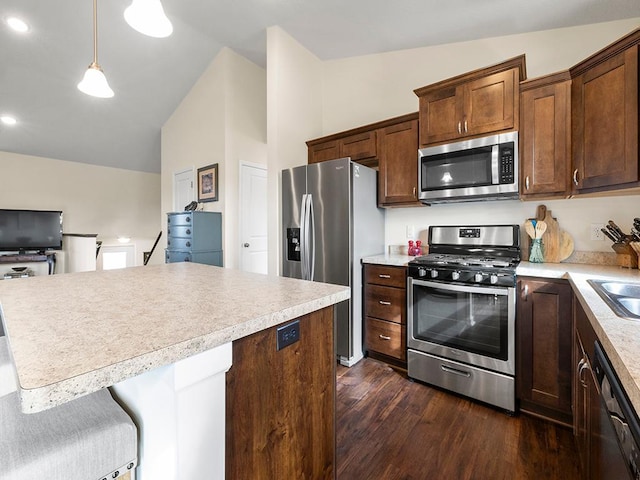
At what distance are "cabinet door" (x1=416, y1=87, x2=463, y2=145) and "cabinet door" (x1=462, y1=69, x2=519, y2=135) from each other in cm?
6

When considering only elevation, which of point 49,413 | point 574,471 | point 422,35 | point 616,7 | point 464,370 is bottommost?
point 574,471

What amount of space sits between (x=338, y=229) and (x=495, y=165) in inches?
50.5

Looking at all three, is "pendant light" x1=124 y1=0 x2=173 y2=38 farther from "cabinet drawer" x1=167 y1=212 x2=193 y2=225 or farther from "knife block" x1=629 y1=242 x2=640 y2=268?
"knife block" x1=629 y1=242 x2=640 y2=268

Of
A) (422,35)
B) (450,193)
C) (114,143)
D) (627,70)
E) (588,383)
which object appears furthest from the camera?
(114,143)

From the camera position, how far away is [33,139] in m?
5.24

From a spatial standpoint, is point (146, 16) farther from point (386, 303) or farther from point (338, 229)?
point (386, 303)

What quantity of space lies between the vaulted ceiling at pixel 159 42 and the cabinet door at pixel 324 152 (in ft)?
3.43

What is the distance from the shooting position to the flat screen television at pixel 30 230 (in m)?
5.38

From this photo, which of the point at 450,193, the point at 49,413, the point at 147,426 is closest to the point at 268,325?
the point at 147,426

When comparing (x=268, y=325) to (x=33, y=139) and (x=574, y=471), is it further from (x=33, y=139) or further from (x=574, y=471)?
(x=33, y=139)

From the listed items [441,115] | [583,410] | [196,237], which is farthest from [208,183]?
[583,410]

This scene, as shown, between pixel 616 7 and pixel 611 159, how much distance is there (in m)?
1.17

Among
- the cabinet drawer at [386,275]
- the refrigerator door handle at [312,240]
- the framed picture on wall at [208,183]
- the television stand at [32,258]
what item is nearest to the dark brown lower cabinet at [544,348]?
the cabinet drawer at [386,275]

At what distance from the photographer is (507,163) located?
2.13 meters
